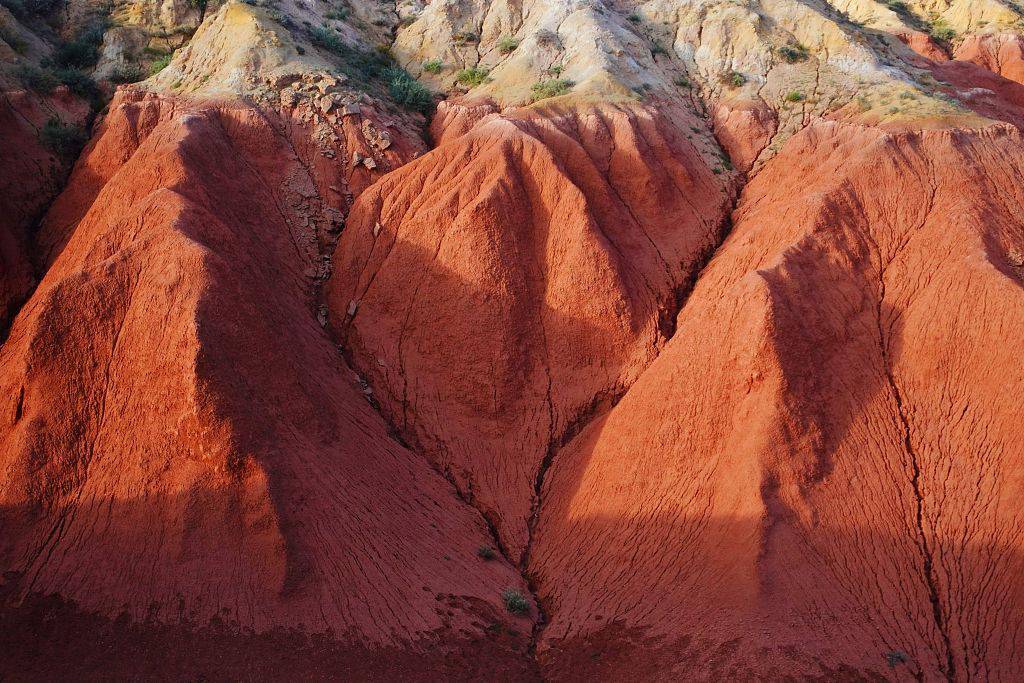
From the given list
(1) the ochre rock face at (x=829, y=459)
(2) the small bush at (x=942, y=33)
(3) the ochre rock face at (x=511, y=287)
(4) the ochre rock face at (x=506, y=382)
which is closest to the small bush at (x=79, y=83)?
(4) the ochre rock face at (x=506, y=382)

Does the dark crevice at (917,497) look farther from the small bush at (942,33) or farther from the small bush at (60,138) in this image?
the small bush at (942,33)

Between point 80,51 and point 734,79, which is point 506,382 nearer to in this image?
point 734,79

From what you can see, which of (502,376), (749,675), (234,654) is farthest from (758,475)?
(234,654)

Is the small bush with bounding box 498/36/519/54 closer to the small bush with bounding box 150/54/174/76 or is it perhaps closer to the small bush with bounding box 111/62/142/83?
the small bush with bounding box 150/54/174/76

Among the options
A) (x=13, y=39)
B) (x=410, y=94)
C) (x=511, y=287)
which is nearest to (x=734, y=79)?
(x=410, y=94)

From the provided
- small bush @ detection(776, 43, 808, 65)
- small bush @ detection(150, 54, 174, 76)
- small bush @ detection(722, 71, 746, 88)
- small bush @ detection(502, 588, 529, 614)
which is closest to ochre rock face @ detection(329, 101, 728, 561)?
small bush @ detection(502, 588, 529, 614)

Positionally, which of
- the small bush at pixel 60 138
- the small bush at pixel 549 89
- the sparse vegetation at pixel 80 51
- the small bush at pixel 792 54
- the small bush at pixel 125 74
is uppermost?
the sparse vegetation at pixel 80 51

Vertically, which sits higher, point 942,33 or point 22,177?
point 22,177
